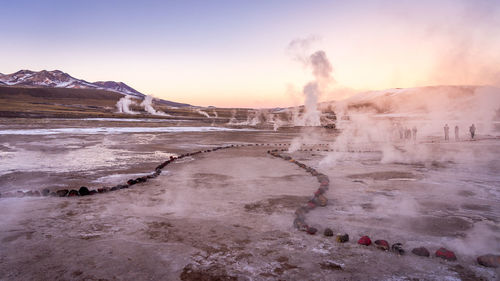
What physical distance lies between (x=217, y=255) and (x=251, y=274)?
0.78 m

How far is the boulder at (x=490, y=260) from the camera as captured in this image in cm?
470

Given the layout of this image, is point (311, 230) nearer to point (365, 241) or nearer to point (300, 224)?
point (300, 224)

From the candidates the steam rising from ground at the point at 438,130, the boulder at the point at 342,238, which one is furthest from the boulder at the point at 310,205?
the steam rising from ground at the point at 438,130

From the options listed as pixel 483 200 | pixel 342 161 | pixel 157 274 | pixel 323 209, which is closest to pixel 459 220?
pixel 483 200

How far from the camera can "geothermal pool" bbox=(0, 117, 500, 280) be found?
15.2 ft

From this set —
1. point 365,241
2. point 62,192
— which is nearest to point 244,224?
point 365,241

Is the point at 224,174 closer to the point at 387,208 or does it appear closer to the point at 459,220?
the point at 387,208

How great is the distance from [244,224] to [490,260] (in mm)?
4017

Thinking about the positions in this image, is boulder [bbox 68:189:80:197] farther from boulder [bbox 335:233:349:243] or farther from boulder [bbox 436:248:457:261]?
boulder [bbox 436:248:457:261]

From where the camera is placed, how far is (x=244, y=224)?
252 inches

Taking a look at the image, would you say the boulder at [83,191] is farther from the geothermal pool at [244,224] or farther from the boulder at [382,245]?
the boulder at [382,245]

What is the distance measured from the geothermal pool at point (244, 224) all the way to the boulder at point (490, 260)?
0.12 metres

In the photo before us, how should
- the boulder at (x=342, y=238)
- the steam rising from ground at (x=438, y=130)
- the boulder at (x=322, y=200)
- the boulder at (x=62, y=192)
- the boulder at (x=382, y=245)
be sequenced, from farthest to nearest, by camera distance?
the steam rising from ground at (x=438, y=130) → the boulder at (x=62, y=192) → the boulder at (x=322, y=200) → the boulder at (x=342, y=238) → the boulder at (x=382, y=245)

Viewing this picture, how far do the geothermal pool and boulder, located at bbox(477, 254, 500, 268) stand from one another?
0.12 metres
